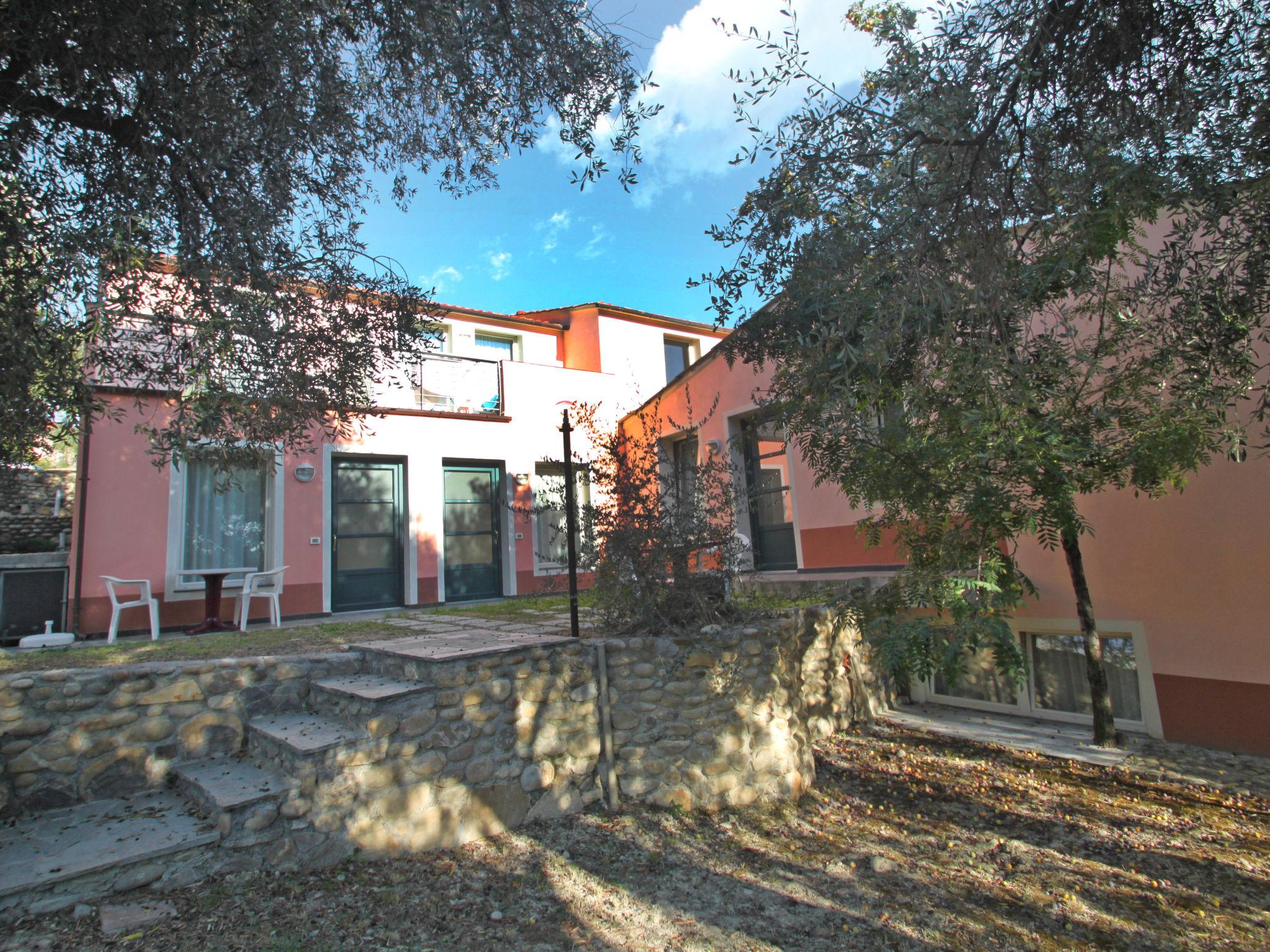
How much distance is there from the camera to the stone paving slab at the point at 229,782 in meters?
3.55

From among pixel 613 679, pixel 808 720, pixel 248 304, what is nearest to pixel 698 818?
pixel 613 679

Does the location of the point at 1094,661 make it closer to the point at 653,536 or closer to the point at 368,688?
A: the point at 653,536

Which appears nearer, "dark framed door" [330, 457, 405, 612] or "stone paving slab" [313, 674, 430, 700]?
"stone paving slab" [313, 674, 430, 700]

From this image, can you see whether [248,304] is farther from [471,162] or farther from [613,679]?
[613,679]

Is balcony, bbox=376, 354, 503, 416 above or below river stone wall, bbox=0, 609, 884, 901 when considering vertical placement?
above

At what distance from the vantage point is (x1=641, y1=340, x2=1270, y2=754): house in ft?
17.4

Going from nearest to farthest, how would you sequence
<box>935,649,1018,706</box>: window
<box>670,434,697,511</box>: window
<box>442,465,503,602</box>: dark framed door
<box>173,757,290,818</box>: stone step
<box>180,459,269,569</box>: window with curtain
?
<box>173,757,290,818</box>: stone step, <box>670,434,697,511</box>: window, <box>935,649,1018,706</box>: window, <box>180,459,269,569</box>: window with curtain, <box>442,465,503,602</box>: dark framed door

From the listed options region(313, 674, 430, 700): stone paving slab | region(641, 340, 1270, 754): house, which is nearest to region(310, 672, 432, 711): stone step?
region(313, 674, 430, 700): stone paving slab

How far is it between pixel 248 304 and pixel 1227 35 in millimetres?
5553

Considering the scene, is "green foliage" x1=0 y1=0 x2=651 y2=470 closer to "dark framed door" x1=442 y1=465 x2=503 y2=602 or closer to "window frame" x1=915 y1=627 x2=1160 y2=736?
"dark framed door" x1=442 y1=465 x2=503 y2=602

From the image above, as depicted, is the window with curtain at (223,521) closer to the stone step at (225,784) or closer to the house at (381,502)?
the house at (381,502)

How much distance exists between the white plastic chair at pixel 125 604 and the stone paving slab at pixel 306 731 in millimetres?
3241

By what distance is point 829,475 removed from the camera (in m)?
5.55

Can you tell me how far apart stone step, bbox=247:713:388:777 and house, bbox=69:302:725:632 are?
78.8 inches
